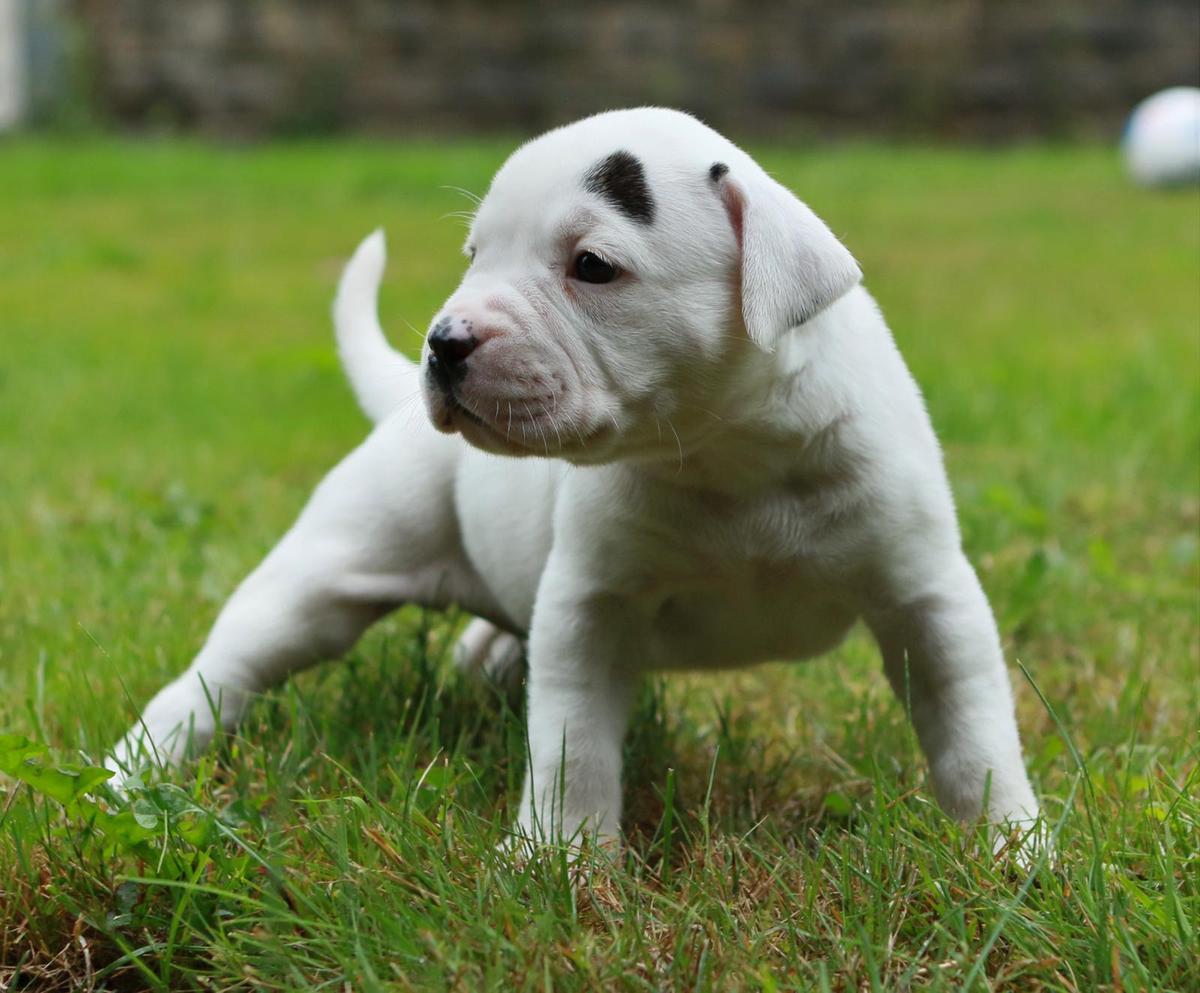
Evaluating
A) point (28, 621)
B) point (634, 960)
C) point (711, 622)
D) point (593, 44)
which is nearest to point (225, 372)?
point (28, 621)

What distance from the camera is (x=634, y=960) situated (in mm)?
2080

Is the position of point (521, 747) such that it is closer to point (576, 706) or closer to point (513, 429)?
point (576, 706)

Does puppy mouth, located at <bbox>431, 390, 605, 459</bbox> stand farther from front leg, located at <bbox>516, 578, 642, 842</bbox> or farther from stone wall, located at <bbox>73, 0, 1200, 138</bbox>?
stone wall, located at <bbox>73, 0, 1200, 138</bbox>

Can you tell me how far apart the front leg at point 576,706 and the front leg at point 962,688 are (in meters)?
0.44

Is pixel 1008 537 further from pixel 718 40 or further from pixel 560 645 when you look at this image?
pixel 718 40

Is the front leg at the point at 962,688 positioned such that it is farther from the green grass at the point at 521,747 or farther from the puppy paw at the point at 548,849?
the puppy paw at the point at 548,849

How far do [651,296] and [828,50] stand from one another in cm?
1489

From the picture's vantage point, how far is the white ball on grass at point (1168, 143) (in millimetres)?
11594

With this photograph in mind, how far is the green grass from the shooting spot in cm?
212

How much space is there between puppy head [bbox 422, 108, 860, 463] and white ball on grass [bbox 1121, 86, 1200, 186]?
10045 mm

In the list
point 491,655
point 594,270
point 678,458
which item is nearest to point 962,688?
point 678,458

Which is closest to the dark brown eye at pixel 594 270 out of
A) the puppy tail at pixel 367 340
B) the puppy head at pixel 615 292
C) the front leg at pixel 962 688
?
the puppy head at pixel 615 292

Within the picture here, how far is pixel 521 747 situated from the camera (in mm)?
3025

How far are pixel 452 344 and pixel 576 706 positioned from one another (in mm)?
667
